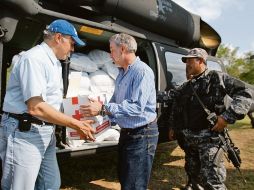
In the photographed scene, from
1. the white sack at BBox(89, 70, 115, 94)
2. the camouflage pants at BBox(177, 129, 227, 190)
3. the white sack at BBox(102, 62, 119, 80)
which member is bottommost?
the camouflage pants at BBox(177, 129, 227, 190)

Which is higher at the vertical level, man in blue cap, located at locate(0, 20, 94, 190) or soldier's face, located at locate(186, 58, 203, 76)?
soldier's face, located at locate(186, 58, 203, 76)

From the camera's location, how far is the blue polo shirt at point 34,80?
2.58 m

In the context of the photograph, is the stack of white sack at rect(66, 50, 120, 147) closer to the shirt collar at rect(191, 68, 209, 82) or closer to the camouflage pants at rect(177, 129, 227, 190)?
the camouflage pants at rect(177, 129, 227, 190)

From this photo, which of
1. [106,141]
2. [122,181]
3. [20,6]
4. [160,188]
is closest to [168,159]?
[160,188]

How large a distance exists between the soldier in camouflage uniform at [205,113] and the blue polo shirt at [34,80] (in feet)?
6.71

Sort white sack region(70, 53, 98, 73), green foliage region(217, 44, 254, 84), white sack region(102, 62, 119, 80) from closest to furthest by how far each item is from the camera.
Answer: white sack region(70, 53, 98, 73), white sack region(102, 62, 119, 80), green foliage region(217, 44, 254, 84)

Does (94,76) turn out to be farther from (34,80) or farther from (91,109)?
(34,80)

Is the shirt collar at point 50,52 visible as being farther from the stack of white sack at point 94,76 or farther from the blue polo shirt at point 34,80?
the stack of white sack at point 94,76

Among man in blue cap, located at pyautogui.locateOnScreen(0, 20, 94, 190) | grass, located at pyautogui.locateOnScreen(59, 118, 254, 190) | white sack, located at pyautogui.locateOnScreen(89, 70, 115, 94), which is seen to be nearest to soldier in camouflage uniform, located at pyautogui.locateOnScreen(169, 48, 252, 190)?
grass, located at pyautogui.locateOnScreen(59, 118, 254, 190)

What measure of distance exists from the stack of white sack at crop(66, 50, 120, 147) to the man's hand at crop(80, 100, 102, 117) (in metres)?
1.38

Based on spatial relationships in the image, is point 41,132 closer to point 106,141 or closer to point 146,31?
point 106,141

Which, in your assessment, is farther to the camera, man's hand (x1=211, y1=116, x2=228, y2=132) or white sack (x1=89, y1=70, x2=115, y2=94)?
white sack (x1=89, y1=70, x2=115, y2=94)

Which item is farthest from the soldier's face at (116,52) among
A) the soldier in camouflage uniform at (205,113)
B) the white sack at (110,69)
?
the white sack at (110,69)

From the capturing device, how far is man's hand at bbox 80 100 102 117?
3.24 m
